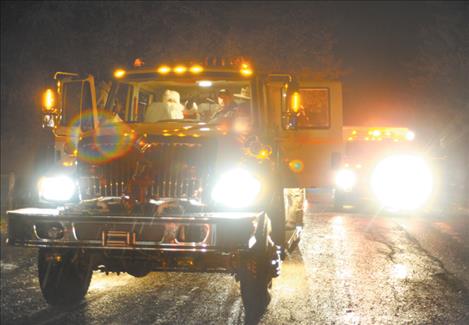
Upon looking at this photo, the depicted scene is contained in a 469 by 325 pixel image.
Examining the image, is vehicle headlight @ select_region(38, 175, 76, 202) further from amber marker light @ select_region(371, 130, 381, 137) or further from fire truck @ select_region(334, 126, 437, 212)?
amber marker light @ select_region(371, 130, 381, 137)

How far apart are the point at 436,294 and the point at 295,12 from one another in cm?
1957

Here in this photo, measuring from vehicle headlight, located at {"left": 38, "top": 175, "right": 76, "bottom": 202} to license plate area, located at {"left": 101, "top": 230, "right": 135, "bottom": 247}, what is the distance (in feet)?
2.59

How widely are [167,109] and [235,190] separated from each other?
71.0 inches

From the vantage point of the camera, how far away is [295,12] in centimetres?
2527

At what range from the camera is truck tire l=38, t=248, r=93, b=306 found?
21.2 ft

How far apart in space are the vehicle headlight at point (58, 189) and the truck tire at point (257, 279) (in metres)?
1.81

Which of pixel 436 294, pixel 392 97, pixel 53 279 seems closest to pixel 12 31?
pixel 53 279

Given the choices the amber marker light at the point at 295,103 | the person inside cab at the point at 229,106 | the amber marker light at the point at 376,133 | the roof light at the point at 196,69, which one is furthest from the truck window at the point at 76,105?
the amber marker light at the point at 376,133

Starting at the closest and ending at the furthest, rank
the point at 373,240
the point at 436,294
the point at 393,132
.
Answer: the point at 436,294, the point at 373,240, the point at 393,132

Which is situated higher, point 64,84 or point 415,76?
point 415,76

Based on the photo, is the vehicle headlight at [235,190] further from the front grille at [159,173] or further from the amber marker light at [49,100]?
the amber marker light at [49,100]

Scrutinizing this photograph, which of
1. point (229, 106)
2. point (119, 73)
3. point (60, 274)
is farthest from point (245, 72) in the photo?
point (60, 274)

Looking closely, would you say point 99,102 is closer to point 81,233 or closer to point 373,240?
point 81,233

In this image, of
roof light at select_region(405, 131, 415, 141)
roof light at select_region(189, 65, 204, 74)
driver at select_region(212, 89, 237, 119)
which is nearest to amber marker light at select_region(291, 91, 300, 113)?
driver at select_region(212, 89, 237, 119)
